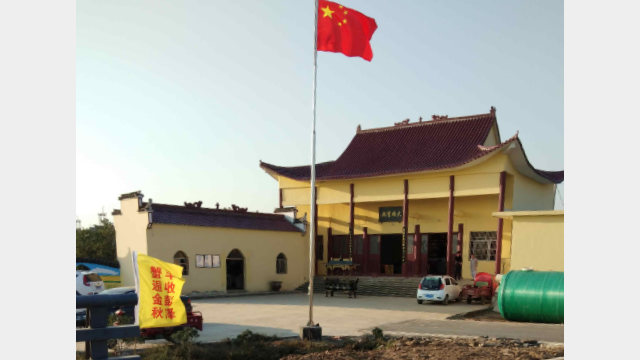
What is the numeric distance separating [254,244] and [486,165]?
10570mm

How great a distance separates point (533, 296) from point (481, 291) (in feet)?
20.5

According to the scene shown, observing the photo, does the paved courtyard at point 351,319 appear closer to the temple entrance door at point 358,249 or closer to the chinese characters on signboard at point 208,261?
the chinese characters on signboard at point 208,261

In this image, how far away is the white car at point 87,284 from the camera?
51.1ft

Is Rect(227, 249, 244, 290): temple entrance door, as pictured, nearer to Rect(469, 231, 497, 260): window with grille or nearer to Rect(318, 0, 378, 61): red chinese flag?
Rect(469, 231, 497, 260): window with grille

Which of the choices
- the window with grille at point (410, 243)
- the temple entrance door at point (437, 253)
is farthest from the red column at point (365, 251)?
the temple entrance door at point (437, 253)

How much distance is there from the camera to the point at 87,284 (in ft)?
51.8

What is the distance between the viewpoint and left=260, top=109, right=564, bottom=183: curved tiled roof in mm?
23984

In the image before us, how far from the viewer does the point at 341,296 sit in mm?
21578

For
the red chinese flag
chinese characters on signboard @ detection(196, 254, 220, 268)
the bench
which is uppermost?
the red chinese flag

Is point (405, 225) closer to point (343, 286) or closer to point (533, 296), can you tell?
point (343, 286)

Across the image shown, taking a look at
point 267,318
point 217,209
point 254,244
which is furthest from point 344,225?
point 267,318

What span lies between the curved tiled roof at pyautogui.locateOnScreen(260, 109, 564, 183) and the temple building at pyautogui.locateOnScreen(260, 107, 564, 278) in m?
0.05

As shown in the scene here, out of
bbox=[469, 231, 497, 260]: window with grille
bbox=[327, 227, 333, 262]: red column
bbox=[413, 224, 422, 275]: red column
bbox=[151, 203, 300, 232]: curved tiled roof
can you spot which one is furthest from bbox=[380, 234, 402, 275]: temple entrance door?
bbox=[151, 203, 300, 232]: curved tiled roof

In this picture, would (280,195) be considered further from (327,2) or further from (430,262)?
(327,2)
